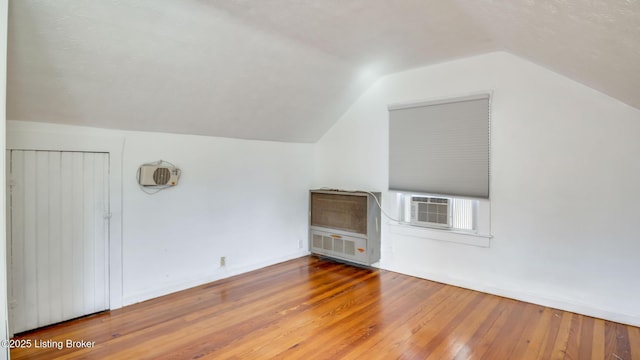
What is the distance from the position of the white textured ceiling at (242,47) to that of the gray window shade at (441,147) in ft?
1.94

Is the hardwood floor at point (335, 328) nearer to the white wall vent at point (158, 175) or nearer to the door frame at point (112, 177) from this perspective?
the door frame at point (112, 177)

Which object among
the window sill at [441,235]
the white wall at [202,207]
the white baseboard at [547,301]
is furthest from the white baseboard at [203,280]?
the white baseboard at [547,301]

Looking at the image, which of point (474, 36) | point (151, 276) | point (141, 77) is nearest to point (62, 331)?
point (151, 276)

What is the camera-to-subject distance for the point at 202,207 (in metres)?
3.85

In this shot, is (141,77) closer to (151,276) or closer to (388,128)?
(151,276)

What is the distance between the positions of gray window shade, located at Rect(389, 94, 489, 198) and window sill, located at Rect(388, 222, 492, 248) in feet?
1.47

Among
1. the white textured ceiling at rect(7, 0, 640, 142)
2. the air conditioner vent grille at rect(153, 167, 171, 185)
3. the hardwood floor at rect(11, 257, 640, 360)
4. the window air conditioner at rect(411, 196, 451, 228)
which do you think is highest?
the white textured ceiling at rect(7, 0, 640, 142)

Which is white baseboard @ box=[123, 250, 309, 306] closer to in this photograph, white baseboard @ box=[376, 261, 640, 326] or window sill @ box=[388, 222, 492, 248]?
window sill @ box=[388, 222, 492, 248]

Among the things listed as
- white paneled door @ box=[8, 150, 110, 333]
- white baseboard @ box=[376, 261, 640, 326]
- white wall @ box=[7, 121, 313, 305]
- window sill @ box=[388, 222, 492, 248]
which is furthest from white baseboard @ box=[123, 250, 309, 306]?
white baseboard @ box=[376, 261, 640, 326]

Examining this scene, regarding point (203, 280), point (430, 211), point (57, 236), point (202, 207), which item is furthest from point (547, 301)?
point (57, 236)

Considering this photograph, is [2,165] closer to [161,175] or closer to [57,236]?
[57,236]

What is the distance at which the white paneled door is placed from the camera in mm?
2652

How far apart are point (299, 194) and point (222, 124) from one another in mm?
1658

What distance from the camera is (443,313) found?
3111 millimetres
